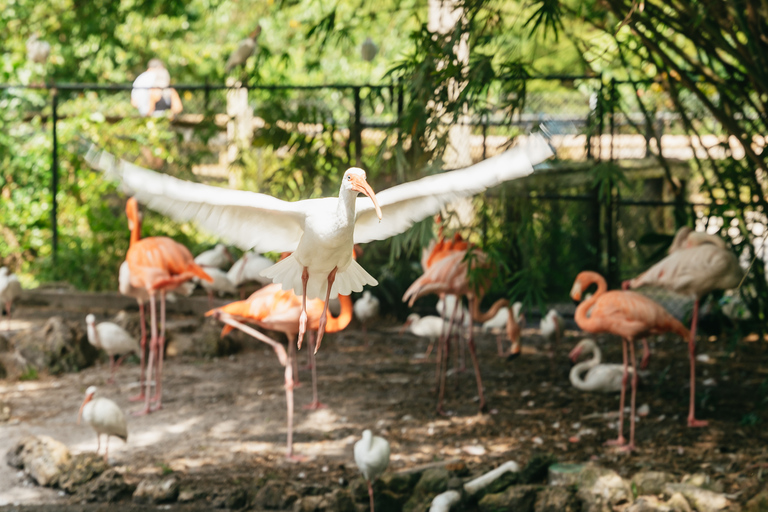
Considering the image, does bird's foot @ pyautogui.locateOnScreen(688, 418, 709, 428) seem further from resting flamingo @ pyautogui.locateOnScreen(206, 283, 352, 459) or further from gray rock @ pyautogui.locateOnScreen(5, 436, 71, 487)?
gray rock @ pyautogui.locateOnScreen(5, 436, 71, 487)

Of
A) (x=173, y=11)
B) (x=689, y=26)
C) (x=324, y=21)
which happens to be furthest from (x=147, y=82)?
(x=689, y=26)

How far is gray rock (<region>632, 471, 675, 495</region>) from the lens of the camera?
157 inches

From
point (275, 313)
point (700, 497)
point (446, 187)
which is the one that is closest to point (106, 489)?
point (275, 313)

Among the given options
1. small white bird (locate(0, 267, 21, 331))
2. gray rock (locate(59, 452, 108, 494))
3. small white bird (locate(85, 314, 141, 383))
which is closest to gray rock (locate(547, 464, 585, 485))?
gray rock (locate(59, 452, 108, 494))

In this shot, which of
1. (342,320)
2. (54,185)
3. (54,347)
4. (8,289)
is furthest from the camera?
(54,185)

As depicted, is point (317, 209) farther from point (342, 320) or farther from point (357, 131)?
point (357, 131)

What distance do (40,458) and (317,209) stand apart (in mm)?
2851

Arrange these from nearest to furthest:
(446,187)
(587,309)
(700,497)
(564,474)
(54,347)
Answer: (446,187)
(700,497)
(564,474)
(587,309)
(54,347)

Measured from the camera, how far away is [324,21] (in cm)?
534

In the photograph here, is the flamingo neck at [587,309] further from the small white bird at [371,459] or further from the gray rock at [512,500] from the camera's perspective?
the small white bird at [371,459]

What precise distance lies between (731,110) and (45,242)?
8.45m

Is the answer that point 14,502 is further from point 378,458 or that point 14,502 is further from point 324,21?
point 324,21

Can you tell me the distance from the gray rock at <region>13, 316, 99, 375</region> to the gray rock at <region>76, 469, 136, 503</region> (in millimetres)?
2818

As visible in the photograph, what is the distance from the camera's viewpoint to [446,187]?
2.28 m
